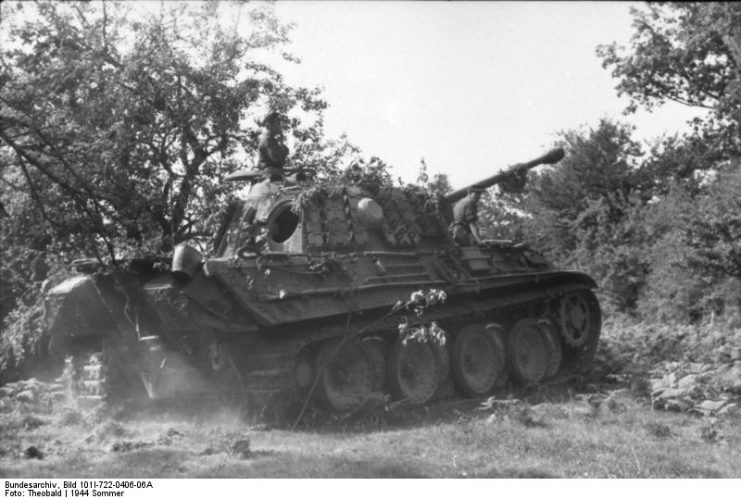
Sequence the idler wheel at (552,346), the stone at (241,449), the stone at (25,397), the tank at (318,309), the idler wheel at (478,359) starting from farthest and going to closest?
1. the idler wheel at (552,346)
2. the stone at (25,397)
3. the idler wheel at (478,359)
4. the tank at (318,309)
5. the stone at (241,449)

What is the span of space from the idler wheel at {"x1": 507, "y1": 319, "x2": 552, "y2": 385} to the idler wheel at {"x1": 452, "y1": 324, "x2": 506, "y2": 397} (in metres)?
0.22

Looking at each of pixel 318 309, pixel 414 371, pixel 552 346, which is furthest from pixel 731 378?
pixel 318 309

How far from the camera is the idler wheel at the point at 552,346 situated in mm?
13414

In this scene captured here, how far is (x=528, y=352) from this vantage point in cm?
1325

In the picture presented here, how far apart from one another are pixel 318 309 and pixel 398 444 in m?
2.11

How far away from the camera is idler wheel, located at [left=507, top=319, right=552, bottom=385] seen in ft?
41.6

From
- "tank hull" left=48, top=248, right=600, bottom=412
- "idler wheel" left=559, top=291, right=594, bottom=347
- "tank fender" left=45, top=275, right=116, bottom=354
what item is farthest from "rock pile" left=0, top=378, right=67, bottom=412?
"idler wheel" left=559, top=291, right=594, bottom=347

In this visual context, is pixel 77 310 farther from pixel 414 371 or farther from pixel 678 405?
pixel 678 405

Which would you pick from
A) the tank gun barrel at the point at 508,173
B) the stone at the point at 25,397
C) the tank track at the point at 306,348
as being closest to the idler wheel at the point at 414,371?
the tank track at the point at 306,348

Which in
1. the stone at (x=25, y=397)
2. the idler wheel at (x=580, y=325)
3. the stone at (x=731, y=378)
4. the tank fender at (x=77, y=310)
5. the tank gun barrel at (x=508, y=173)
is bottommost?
the stone at (x=731, y=378)

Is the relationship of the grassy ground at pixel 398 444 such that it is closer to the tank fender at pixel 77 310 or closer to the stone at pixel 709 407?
the stone at pixel 709 407

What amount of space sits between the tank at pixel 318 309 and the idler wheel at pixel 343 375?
0.02 meters

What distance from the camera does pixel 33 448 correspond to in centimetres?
822

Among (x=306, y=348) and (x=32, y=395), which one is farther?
(x=32, y=395)
